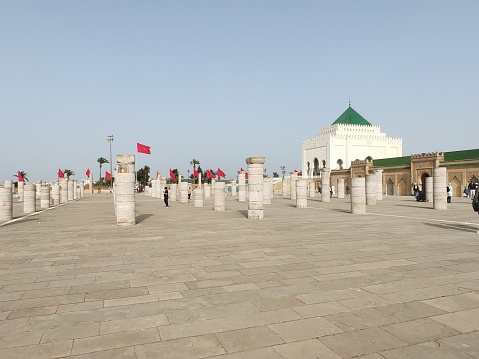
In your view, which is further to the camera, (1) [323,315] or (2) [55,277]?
(2) [55,277]

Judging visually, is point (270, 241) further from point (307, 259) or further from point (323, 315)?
point (323, 315)

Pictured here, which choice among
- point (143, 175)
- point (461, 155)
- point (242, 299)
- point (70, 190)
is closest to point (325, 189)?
point (461, 155)

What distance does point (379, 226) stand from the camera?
1104 cm

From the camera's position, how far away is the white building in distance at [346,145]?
2112 inches

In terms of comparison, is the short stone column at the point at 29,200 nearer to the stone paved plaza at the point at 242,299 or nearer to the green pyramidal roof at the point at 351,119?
the stone paved plaza at the point at 242,299

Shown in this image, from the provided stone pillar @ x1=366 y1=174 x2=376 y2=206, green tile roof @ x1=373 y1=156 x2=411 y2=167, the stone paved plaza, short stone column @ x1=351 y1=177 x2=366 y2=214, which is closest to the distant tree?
green tile roof @ x1=373 y1=156 x2=411 y2=167

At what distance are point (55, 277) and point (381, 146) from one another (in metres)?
56.6

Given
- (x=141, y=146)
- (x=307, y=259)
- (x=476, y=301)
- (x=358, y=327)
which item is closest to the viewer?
(x=358, y=327)

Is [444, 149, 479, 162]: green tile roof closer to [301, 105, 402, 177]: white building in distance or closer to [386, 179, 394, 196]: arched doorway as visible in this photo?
[386, 179, 394, 196]: arched doorway

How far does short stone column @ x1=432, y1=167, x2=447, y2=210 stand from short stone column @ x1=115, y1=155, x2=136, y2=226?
563 inches

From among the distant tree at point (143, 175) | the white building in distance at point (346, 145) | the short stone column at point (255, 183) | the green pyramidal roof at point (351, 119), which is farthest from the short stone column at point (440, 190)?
the distant tree at point (143, 175)

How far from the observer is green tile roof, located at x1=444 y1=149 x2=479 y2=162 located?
32531 mm

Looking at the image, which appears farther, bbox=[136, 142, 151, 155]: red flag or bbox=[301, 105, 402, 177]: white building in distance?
bbox=[301, 105, 402, 177]: white building in distance

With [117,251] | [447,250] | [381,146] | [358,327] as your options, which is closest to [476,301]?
[358,327]
